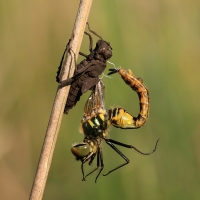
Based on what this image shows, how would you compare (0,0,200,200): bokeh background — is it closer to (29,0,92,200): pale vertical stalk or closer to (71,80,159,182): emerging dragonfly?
(71,80,159,182): emerging dragonfly

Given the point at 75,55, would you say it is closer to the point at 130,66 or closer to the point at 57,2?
the point at 130,66

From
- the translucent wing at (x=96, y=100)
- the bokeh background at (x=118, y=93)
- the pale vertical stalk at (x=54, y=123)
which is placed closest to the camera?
the pale vertical stalk at (x=54, y=123)

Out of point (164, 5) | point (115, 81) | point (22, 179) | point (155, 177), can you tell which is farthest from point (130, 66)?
point (22, 179)

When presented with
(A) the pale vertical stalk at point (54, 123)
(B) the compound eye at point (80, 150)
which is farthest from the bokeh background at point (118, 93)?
(A) the pale vertical stalk at point (54, 123)

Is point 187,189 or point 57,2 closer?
point 187,189

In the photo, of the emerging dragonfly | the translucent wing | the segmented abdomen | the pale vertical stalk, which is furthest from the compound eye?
the pale vertical stalk

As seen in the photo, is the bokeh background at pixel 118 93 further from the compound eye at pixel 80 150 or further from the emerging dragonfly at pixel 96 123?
the compound eye at pixel 80 150
